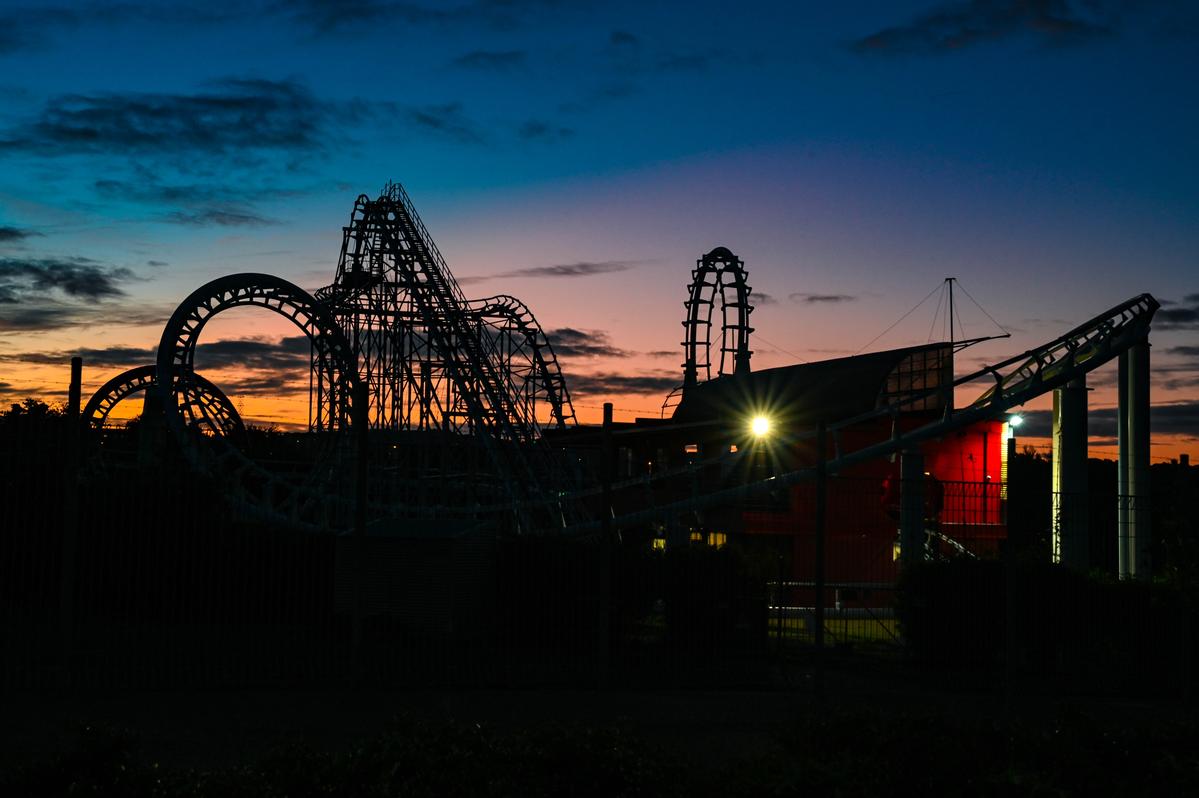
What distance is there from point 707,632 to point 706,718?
12.1 ft

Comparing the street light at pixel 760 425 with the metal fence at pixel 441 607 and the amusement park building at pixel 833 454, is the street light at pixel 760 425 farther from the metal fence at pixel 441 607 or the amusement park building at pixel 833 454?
the metal fence at pixel 441 607

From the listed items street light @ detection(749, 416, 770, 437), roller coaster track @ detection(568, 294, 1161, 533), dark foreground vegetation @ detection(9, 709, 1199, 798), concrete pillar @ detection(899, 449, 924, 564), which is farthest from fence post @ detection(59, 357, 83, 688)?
street light @ detection(749, 416, 770, 437)

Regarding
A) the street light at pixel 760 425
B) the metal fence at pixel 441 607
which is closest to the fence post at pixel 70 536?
the metal fence at pixel 441 607

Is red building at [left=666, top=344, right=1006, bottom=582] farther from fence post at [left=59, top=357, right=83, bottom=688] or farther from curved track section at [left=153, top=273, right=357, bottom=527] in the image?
fence post at [left=59, top=357, right=83, bottom=688]

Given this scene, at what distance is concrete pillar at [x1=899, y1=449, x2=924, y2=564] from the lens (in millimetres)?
18000

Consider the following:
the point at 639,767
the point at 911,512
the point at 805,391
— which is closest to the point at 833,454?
the point at 805,391

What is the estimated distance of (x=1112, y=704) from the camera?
1257 cm

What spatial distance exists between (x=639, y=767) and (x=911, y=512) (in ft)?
46.4

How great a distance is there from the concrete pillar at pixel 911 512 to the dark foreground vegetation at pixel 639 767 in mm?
7374

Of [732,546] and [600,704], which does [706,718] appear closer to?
[600,704]

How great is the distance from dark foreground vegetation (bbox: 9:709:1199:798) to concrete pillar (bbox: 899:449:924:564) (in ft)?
24.2

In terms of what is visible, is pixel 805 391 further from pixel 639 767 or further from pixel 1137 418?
pixel 639 767

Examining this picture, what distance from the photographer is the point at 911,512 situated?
20.0 m

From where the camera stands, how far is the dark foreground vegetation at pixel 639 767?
6406 mm
